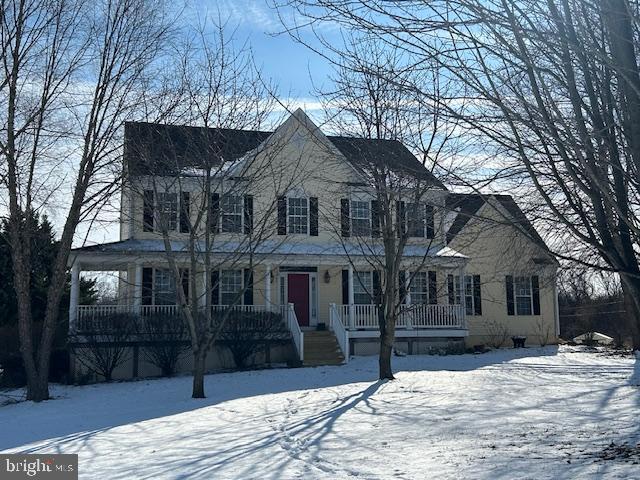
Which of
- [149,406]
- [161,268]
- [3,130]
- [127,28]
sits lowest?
[149,406]

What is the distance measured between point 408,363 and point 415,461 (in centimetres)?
1252

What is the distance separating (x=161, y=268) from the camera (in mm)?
21359

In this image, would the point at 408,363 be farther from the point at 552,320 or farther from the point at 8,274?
the point at 8,274

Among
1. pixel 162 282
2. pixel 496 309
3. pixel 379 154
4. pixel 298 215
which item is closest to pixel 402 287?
pixel 298 215

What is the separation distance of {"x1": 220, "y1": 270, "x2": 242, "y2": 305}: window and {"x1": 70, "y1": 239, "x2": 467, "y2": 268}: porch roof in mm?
1324

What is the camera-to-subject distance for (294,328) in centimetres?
2041

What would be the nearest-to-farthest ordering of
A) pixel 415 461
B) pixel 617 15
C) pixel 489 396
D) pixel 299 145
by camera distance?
pixel 617 15 < pixel 415 461 < pixel 489 396 < pixel 299 145

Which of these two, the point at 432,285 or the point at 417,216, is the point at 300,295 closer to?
the point at 432,285

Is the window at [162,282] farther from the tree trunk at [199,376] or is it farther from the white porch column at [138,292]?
the tree trunk at [199,376]

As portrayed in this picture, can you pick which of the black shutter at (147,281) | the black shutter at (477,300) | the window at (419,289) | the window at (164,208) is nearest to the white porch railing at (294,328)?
the black shutter at (147,281)

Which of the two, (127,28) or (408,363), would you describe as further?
(408,363)

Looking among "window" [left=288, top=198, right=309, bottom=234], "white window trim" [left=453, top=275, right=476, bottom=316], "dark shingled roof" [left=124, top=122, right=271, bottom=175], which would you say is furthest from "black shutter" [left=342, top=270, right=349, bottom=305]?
"dark shingled roof" [left=124, top=122, right=271, bottom=175]

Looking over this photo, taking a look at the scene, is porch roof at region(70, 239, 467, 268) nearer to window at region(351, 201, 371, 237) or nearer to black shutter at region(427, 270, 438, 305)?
window at region(351, 201, 371, 237)

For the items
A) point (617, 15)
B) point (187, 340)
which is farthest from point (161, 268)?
point (617, 15)
